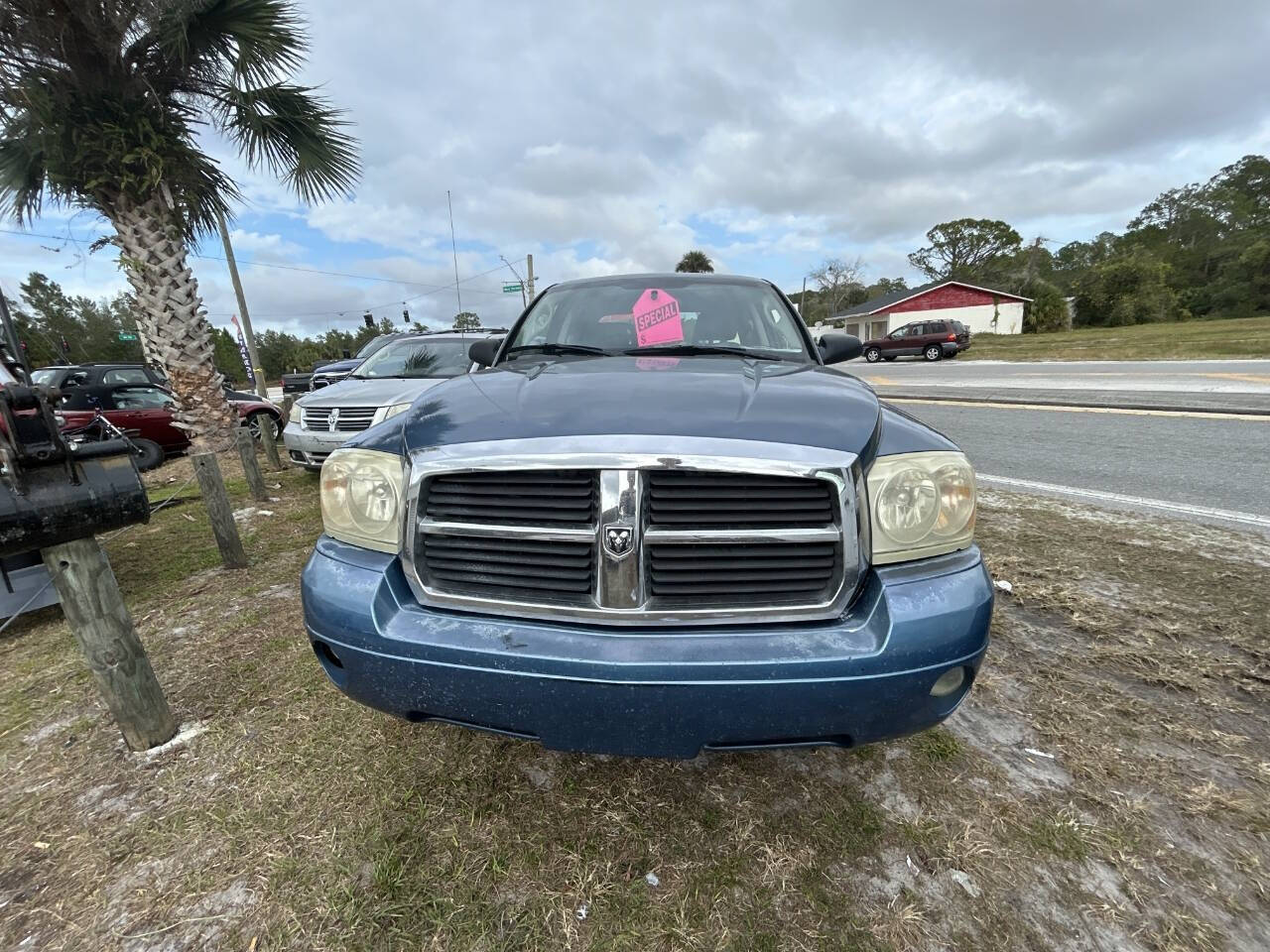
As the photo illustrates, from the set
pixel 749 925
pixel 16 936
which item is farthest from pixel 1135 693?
pixel 16 936

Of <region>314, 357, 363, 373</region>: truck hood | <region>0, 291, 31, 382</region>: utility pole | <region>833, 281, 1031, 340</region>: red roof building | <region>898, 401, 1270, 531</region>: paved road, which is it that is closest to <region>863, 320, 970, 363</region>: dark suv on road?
<region>833, 281, 1031, 340</region>: red roof building

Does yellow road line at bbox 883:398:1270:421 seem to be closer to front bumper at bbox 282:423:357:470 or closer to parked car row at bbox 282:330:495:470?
parked car row at bbox 282:330:495:470

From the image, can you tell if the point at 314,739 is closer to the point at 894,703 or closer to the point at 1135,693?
the point at 894,703

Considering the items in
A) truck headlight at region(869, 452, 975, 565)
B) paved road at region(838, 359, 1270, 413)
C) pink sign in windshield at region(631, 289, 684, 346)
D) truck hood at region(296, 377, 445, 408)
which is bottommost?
paved road at region(838, 359, 1270, 413)

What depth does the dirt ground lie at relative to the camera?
4.52 ft

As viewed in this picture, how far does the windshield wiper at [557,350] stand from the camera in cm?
248

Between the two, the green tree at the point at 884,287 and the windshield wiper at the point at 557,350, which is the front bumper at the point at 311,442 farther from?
the green tree at the point at 884,287

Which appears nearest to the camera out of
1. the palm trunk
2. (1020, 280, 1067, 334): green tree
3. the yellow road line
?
the palm trunk

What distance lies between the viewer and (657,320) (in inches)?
103

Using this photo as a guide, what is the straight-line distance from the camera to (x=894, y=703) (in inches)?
51.5

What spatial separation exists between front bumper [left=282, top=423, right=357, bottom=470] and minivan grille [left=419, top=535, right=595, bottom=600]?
14.5 ft

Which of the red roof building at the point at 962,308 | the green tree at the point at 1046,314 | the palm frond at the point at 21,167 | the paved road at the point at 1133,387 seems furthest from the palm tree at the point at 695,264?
the green tree at the point at 1046,314

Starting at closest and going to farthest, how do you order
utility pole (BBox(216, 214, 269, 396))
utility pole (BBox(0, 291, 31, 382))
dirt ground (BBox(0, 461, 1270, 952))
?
dirt ground (BBox(0, 461, 1270, 952)) < utility pole (BBox(0, 291, 31, 382)) < utility pole (BBox(216, 214, 269, 396))

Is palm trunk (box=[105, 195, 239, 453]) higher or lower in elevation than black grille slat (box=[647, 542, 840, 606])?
higher
